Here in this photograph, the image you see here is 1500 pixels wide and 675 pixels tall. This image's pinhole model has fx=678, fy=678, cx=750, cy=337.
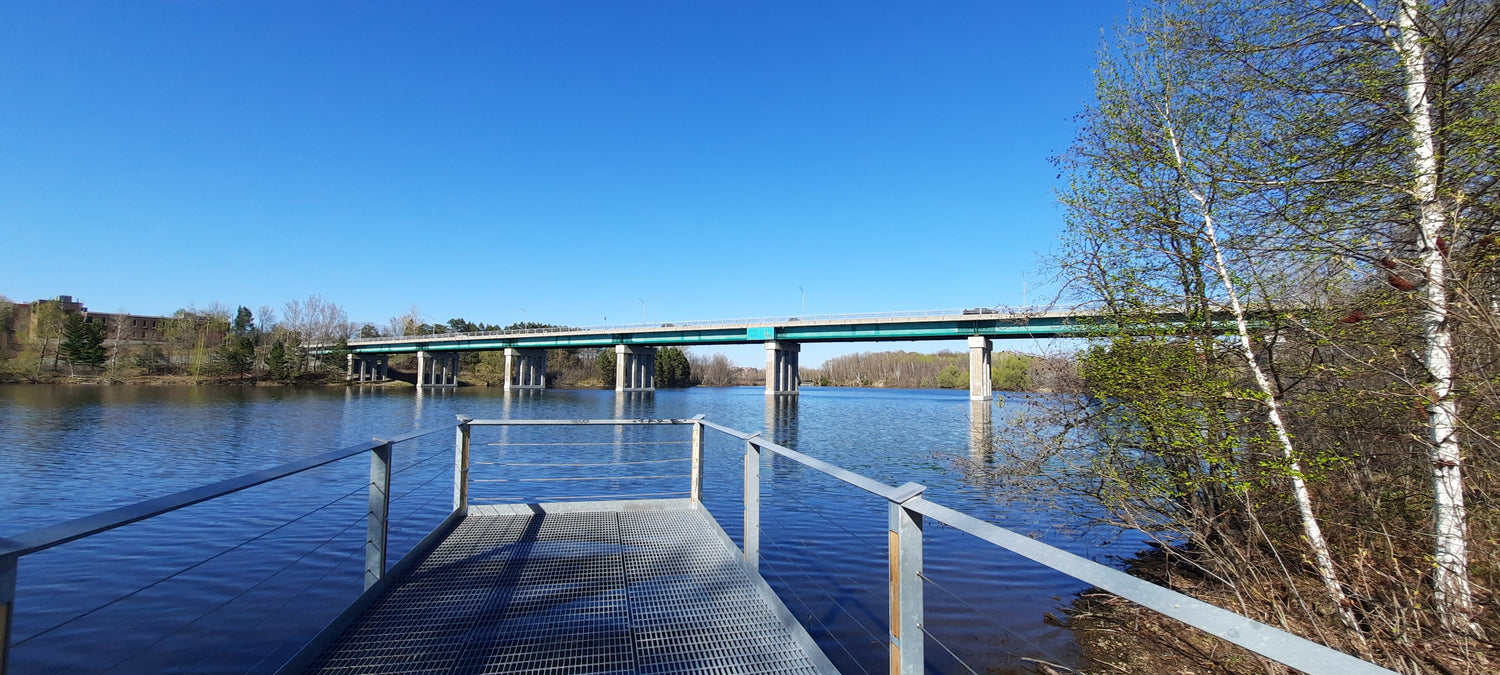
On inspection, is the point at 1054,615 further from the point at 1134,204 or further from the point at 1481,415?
the point at 1134,204

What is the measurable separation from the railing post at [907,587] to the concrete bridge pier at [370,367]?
9858 centimetres

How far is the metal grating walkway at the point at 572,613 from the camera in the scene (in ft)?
11.6

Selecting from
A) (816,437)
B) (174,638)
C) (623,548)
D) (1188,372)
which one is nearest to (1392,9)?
(1188,372)

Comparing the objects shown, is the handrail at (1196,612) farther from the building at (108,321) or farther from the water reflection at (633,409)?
the building at (108,321)

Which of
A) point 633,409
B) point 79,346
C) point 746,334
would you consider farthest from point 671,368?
point 79,346

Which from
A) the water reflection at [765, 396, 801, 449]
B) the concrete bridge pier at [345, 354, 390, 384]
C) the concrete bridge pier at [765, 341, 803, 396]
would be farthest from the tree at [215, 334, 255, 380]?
the water reflection at [765, 396, 801, 449]

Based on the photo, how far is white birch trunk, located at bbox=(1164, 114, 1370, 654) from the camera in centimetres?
551

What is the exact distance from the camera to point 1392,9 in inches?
225

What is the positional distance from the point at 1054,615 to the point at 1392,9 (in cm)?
624

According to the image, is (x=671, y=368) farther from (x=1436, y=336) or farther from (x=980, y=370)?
(x=1436, y=336)

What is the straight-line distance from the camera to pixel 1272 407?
19.8 feet

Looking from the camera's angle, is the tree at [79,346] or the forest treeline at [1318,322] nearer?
the forest treeline at [1318,322]

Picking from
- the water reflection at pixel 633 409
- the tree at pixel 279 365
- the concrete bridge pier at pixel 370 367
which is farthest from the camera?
the concrete bridge pier at pixel 370 367

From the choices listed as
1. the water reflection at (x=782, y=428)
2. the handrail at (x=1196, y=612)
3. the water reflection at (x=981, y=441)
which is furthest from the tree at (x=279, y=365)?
the handrail at (x=1196, y=612)
